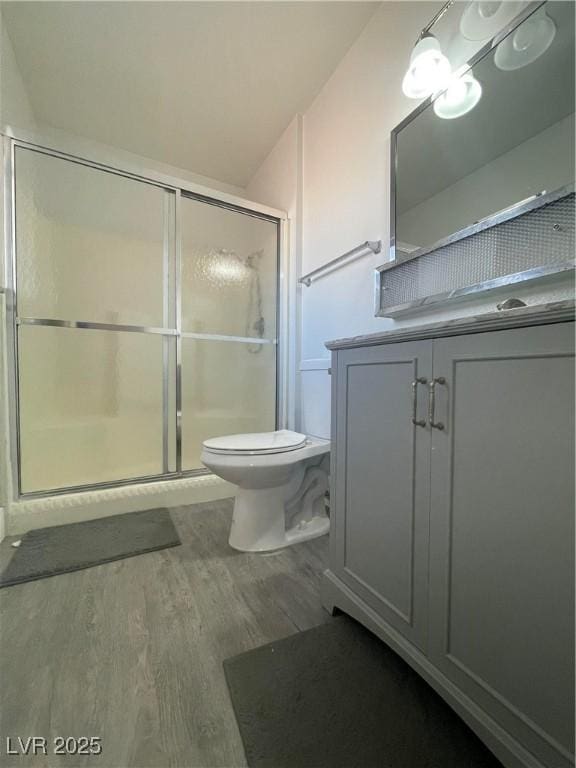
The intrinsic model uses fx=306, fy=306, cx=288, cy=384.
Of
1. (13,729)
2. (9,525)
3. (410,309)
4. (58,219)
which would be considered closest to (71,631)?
(13,729)

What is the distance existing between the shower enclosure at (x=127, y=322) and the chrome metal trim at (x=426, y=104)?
1074 mm

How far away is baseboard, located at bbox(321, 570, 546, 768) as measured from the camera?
52 cm

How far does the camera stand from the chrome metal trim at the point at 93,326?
5.30 feet

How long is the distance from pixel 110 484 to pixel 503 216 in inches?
82.6

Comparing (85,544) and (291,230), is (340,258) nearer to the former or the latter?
(291,230)

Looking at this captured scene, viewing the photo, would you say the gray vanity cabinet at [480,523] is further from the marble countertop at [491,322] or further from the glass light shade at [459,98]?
the glass light shade at [459,98]

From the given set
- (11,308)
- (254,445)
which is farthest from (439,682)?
(11,308)

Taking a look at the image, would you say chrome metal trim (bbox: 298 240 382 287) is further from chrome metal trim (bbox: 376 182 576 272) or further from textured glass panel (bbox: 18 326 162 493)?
textured glass panel (bbox: 18 326 162 493)

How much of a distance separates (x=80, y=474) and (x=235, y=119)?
2431 mm

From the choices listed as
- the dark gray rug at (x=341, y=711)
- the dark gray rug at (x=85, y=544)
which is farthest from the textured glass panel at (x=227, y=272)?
the dark gray rug at (x=341, y=711)

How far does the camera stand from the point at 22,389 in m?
1.62

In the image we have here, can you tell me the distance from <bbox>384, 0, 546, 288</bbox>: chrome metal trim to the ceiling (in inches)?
25.6

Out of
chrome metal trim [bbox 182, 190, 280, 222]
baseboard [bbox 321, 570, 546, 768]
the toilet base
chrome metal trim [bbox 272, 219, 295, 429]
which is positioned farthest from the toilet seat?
chrome metal trim [bbox 182, 190, 280, 222]

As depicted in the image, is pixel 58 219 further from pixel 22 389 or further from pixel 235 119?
pixel 235 119
